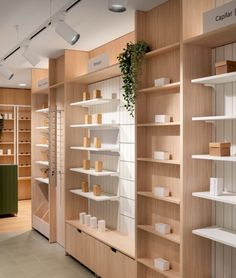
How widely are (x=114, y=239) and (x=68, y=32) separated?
93.4 inches

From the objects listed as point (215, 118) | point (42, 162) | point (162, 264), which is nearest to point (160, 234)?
point (162, 264)

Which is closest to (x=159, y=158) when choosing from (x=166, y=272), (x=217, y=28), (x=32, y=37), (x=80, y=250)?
(x=166, y=272)

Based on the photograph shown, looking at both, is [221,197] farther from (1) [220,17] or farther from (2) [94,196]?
(2) [94,196]

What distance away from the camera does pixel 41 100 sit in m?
7.11

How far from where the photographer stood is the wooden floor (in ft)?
22.6

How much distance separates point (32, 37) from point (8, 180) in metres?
4.08

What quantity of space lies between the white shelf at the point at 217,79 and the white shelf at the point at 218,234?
3.93 ft

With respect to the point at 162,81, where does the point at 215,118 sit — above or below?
below

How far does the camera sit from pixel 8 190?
798 cm

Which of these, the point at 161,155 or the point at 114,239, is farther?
the point at 114,239

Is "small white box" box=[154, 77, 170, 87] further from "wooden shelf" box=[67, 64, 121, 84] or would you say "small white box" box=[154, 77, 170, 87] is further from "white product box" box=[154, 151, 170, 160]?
"wooden shelf" box=[67, 64, 121, 84]

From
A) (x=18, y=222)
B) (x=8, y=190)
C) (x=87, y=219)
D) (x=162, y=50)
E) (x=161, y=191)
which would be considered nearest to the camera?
(x=162, y=50)

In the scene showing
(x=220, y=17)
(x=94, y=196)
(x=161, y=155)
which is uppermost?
(x=220, y=17)

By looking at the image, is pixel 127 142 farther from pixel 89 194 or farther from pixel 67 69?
pixel 67 69
